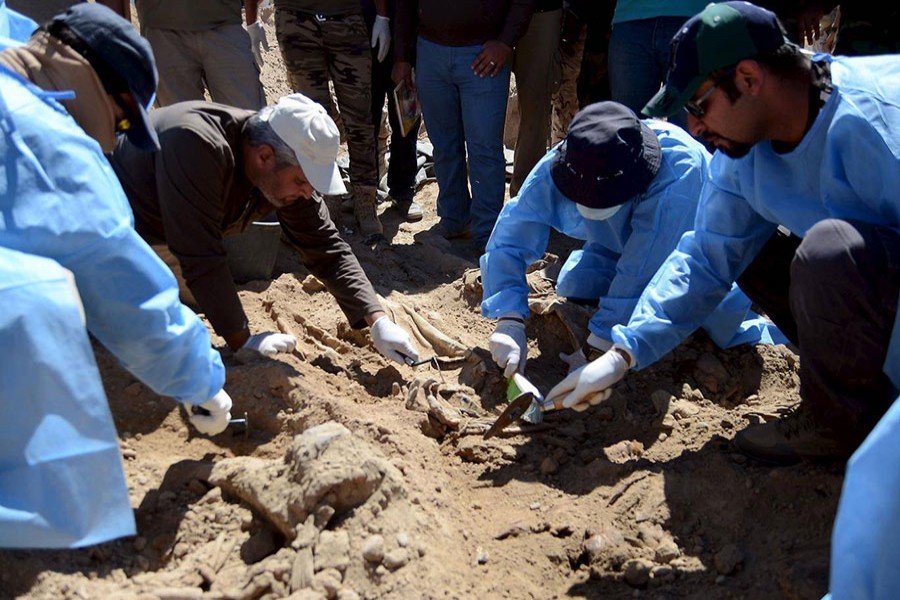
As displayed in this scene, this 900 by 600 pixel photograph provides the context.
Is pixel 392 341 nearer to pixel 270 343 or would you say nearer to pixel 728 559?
pixel 270 343

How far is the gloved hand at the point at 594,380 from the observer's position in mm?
3223

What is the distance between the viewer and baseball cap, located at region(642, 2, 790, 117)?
2633 mm

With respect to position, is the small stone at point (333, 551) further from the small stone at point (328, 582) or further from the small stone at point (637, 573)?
the small stone at point (637, 573)

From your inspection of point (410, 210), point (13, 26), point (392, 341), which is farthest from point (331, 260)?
point (410, 210)

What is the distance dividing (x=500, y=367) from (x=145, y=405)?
56.3 inches

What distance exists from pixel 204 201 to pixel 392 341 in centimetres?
94


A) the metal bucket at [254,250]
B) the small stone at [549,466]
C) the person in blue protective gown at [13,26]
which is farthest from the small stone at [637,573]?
the person in blue protective gown at [13,26]

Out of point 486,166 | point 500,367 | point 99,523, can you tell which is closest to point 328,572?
point 99,523

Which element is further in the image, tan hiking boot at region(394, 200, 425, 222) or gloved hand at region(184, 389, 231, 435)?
tan hiking boot at region(394, 200, 425, 222)

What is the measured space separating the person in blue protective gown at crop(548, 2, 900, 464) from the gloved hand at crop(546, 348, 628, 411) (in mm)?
623

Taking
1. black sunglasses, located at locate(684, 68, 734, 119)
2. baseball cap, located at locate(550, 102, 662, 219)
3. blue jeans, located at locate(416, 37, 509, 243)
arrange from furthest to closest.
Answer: blue jeans, located at locate(416, 37, 509, 243)
baseball cap, located at locate(550, 102, 662, 219)
black sunglasses, located at locate(684, 68, 734, 119)

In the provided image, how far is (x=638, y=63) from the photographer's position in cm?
477

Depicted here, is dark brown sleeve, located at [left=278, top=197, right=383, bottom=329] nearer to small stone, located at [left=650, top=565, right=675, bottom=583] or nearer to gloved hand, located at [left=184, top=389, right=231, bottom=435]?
gloved hand, located at [left=184, top=389, right=231, bottom=435]

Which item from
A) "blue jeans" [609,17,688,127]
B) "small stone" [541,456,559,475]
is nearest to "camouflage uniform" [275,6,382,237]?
"blue jeans" [609,17,688,127]
